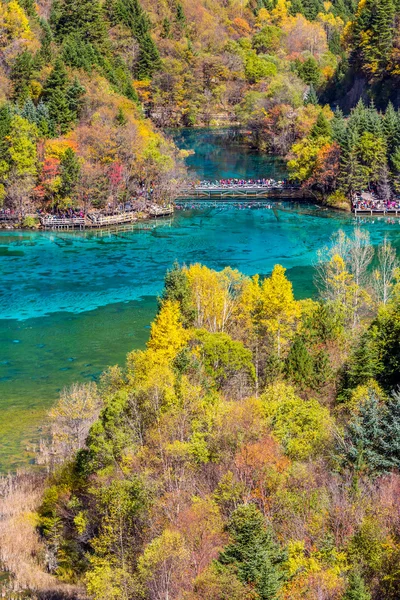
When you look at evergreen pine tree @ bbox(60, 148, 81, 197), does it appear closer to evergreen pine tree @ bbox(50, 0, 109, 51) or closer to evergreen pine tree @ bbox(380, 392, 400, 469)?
evergreen pine tree @ bbox(50, 0, 109, 51)

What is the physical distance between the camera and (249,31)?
194000 mm

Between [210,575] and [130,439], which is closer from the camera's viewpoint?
[210,575]

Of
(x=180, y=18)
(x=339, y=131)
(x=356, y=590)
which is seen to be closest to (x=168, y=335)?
(x=356, y=590)

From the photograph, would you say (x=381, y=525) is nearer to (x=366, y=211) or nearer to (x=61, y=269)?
(x=61, y=269)

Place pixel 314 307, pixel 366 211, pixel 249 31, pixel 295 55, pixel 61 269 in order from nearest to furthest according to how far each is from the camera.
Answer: pixel 314 307 < pixel 61 269 < pixel 366 211 < pixel 295 55 < pixel 249 31

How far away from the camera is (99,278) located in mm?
77125

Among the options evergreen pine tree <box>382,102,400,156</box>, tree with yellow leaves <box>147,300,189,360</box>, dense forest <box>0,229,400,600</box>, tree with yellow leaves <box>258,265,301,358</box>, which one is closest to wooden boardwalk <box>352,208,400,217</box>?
evergreen pine tree <box>382,102,400,156</box>

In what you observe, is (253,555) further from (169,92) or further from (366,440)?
(169,92)

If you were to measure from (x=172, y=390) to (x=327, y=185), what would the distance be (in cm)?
6870

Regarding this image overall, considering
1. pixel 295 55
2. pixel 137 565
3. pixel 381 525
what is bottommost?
pixel 137 565

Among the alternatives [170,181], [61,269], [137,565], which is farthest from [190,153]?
[137,565]

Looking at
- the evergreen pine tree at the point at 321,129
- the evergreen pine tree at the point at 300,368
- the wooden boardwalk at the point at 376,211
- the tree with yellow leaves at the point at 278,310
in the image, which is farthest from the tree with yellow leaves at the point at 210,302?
the evergreen pine tree at the point at 321,129

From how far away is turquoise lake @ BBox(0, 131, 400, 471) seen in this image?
56.3 metres

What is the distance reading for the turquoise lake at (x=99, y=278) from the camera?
56.3m
